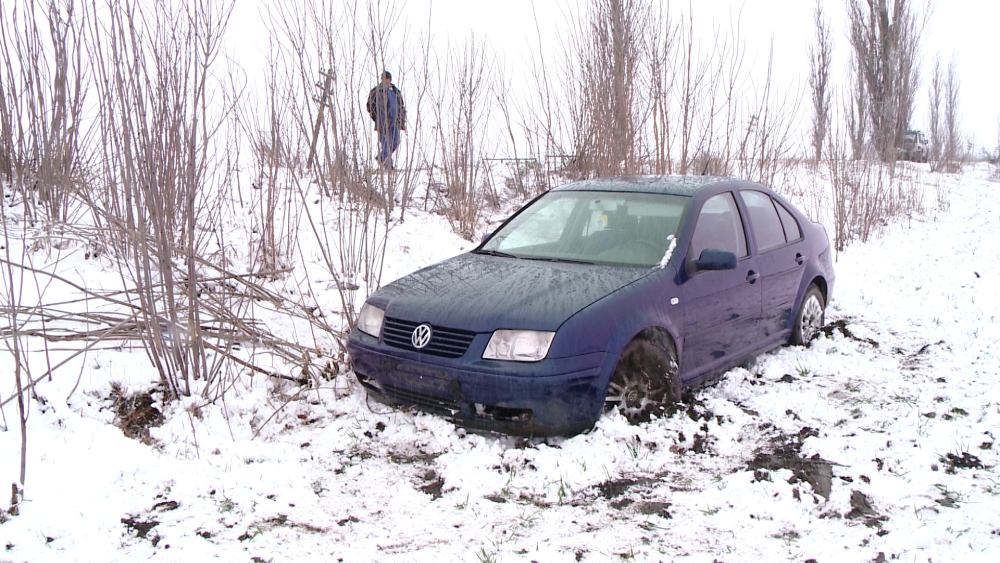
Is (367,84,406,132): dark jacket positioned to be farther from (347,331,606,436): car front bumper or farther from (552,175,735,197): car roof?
(347,331,606,436): car front bumper

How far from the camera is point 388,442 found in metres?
3.81

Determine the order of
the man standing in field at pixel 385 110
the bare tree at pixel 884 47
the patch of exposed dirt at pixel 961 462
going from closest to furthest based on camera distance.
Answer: the patch of exposed dirt at pixel 961 462
the man standing in field at pixel 385 110
the bare tree at pixel 884 47

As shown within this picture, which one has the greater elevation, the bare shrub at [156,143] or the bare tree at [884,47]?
the bare tree at [884,47]

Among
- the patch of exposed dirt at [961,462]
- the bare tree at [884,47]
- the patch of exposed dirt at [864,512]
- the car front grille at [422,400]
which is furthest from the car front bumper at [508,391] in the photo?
the bare tree at [884,47]

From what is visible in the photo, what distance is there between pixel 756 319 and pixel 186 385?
3.59 metres

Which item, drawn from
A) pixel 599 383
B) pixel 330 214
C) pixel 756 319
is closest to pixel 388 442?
pixel 599 383

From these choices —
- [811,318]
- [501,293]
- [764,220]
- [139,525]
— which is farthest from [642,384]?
[811,318]

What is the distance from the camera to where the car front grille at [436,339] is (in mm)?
3656

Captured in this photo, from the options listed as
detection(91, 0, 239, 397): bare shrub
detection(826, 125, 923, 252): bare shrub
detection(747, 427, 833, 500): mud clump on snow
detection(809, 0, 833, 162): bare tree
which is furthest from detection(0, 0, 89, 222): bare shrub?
detection(809, 0, 833, 162): bare tree

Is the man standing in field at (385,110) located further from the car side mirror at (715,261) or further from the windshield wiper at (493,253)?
the car side mirror at (715,261)

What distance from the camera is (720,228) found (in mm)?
4789

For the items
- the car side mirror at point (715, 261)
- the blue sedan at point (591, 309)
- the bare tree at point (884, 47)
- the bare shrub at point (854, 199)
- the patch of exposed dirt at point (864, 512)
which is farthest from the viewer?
the bare tree at point (884, 47)

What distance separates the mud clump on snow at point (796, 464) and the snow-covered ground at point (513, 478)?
0.01 meters

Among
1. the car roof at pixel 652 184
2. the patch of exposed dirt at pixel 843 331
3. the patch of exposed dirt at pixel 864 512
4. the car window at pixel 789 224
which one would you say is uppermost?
the car roof at pixel 652 184
